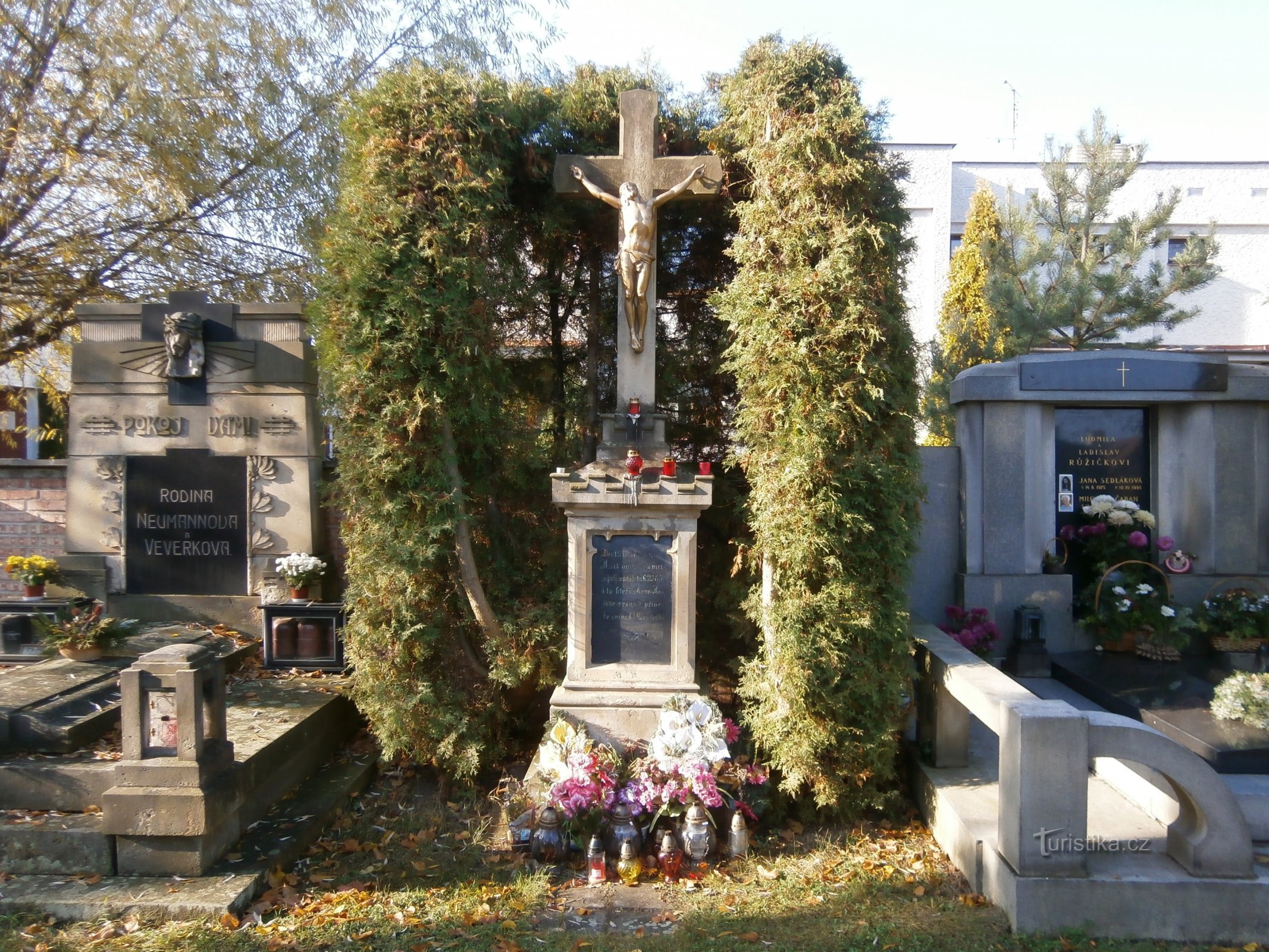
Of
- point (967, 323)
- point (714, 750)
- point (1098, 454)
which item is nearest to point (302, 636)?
point (714, 750)

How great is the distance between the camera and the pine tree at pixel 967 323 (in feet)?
36.4

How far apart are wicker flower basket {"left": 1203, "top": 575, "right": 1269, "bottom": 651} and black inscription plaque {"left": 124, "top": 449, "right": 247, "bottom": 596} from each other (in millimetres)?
7245

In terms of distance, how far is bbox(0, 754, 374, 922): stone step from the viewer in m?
3.59

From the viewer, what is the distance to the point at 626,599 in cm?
493

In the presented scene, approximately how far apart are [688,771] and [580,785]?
580mm

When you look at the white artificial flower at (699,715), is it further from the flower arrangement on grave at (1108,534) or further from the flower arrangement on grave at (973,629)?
the flower arrangement on grave at (1108,534)

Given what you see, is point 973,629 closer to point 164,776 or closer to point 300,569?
point 300,569

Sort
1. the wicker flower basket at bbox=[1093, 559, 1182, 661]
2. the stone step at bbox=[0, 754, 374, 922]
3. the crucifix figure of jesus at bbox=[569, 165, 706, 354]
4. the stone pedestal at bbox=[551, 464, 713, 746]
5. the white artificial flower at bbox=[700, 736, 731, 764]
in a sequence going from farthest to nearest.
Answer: the wicker flower basket at bbox=[1093, 559, 1182, 661]
the crucifix figure of jesus at bbox=[569, 165, 706, 354]
the stone pedestal at bbox=[551, 464, 713, 746]
the white artificial flower at bbox=[700, 736, 731, 764]
the stone step at bbox=[0, 754, 374, 922]

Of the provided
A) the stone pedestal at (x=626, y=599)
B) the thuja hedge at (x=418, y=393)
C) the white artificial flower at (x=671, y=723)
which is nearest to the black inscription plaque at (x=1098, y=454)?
the stone pedestal at (x=626, y=599)

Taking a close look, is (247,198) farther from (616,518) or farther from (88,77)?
(616,518)

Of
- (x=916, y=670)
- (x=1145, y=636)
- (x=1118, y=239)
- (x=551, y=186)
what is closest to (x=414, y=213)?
(x=551, y=186)

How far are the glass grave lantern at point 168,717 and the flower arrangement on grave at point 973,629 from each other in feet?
15.8

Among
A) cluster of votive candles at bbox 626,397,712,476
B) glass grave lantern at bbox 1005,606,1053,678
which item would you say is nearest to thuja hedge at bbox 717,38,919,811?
cluster of votive candles at bbox 626,397,712,476

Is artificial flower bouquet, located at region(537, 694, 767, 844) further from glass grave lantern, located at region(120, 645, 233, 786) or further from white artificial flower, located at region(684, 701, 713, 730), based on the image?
glass grave lantern, located at region(120, 645, 233, 786)
